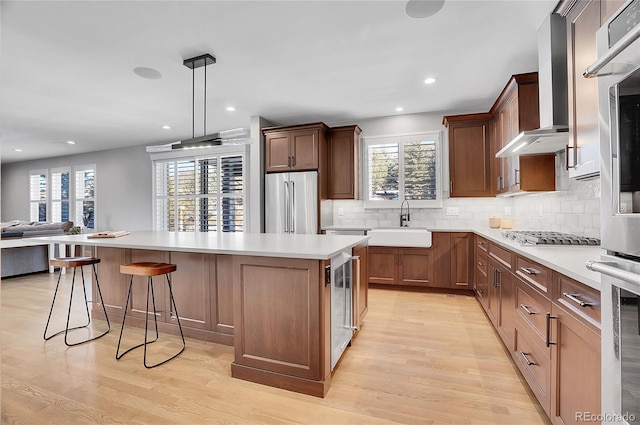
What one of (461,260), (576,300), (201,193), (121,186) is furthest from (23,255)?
(576,300)

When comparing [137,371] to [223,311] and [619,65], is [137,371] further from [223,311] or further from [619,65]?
[619,65]

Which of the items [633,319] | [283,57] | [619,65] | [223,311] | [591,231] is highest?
[283,57]

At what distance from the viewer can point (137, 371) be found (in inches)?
83.4

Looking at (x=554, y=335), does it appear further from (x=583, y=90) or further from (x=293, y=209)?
(x=293, y=209)

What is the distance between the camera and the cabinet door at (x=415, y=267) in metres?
4.05

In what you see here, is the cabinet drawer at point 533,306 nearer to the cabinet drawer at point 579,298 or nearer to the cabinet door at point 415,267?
the cabinet drawer at point 579,298

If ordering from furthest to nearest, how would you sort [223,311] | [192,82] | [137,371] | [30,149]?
[30,149], [192,82], [223,311], [137,371]

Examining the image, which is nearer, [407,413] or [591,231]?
[407,413]

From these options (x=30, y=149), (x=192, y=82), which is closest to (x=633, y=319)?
(x=192, y=82)

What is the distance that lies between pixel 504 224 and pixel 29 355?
16.6 ft

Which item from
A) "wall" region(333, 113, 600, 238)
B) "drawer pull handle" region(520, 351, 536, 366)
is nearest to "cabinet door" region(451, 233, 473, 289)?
"wall" region(333, 113, 600, 238)

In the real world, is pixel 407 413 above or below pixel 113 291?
below

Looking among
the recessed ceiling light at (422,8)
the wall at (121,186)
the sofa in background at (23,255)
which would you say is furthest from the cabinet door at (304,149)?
the sofa in background at (23,255)

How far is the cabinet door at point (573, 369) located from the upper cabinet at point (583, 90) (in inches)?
34.6
